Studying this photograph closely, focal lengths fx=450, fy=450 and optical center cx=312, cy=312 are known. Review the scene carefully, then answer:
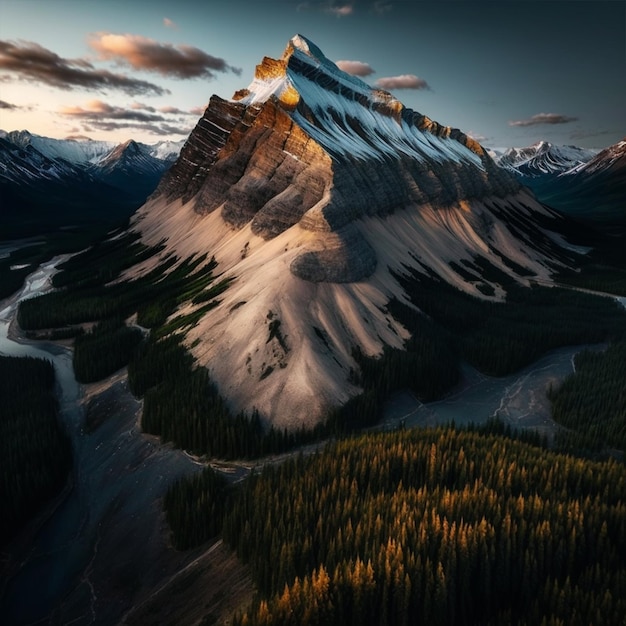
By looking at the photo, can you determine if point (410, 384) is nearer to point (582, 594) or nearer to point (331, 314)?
point (331, 314)

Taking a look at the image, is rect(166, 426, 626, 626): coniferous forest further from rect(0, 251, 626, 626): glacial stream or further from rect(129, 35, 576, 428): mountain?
rect(129, 35, 576, 428): mountain

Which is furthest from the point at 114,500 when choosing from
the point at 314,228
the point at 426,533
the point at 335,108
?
the point at 335,108

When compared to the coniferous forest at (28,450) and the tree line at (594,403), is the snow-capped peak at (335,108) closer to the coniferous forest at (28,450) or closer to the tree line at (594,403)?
the tree line at (594,403)

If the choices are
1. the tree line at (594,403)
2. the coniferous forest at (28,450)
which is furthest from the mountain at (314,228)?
the tree line at (594,403)

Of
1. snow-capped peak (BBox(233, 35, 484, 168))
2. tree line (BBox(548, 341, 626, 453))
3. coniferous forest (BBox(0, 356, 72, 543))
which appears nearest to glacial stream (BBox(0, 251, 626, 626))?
coniferous forest (BBox(0, 356, 72, 543))

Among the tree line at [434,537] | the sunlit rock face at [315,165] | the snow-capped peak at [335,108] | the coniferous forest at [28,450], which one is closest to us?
the tree line at [434,537]
